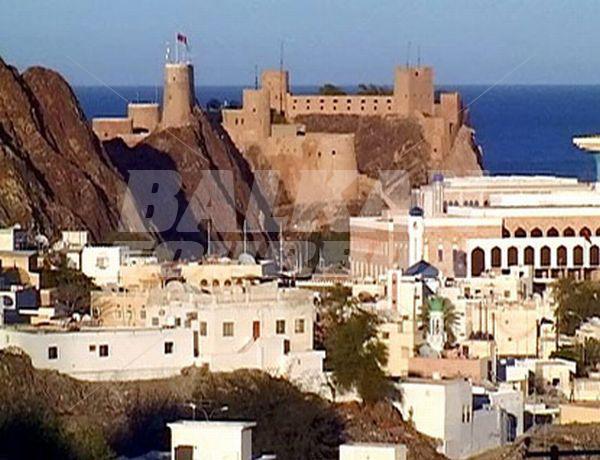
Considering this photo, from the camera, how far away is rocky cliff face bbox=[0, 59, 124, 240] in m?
48.9

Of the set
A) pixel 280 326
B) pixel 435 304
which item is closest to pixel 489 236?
pixel 435 304

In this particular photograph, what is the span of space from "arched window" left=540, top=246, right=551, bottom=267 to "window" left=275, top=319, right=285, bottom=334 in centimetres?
1551

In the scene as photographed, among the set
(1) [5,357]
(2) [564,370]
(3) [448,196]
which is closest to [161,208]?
(3) [448,196]

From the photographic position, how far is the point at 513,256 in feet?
155

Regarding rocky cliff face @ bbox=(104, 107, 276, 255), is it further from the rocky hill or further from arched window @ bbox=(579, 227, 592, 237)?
arched window @ bbox=(579, 227, 592, 237)

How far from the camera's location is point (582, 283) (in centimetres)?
4159

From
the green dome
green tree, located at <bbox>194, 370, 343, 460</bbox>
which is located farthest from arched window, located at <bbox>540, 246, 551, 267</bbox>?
green tree, located at <bbox>194, 370, 343, 460</bbox>

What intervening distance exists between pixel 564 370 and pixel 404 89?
37987 mm

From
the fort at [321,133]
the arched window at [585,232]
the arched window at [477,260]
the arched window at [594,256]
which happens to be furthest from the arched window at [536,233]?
the fort at [321,133]

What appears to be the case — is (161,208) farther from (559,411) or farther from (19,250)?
(559,411)

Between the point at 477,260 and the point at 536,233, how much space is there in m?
1.43

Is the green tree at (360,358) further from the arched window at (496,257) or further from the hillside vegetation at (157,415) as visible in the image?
the arched window at (496,257)

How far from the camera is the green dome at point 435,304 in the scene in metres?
35.7

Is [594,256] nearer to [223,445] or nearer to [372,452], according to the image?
[372,452]
